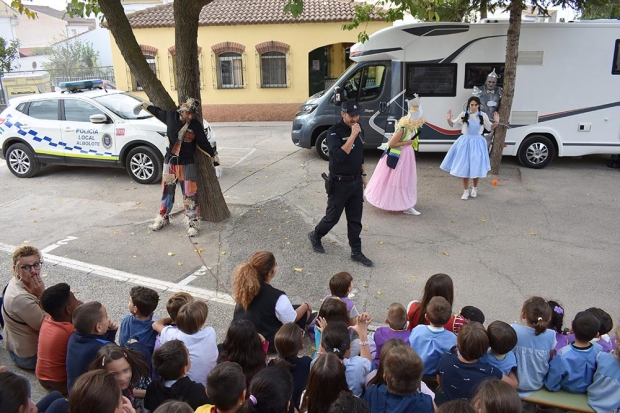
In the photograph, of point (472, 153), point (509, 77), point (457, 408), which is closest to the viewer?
point (457, 408)

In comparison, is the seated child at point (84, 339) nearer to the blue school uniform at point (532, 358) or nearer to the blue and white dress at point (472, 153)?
the blue school uniform at point (532, 358)

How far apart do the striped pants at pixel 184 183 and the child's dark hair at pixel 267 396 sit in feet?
16.0

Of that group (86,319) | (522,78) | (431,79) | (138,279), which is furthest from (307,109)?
(86,319)

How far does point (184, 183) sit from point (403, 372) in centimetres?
516

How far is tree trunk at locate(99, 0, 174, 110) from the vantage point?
689 cm

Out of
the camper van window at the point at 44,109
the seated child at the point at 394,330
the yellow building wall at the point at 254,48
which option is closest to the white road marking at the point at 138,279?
the seated child at the point at 394,330

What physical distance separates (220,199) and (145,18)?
43.7 feet

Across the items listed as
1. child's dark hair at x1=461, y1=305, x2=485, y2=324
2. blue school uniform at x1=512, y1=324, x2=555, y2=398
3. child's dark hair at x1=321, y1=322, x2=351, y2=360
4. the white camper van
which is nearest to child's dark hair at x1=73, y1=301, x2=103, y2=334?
child's dark hair at x1=321, y1=322, x2=351, y2=360

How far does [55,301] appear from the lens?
384 cm

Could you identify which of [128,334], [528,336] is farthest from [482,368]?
[128,334]

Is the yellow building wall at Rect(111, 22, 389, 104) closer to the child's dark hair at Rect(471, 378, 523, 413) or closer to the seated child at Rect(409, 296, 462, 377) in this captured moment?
the seated child at Rect(409, 296, 462, 377)

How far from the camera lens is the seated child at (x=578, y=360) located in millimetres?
3467

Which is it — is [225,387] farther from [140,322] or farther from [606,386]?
[606,386]

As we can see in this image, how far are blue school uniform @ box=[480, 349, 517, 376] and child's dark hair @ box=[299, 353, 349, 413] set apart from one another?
3.68ft
